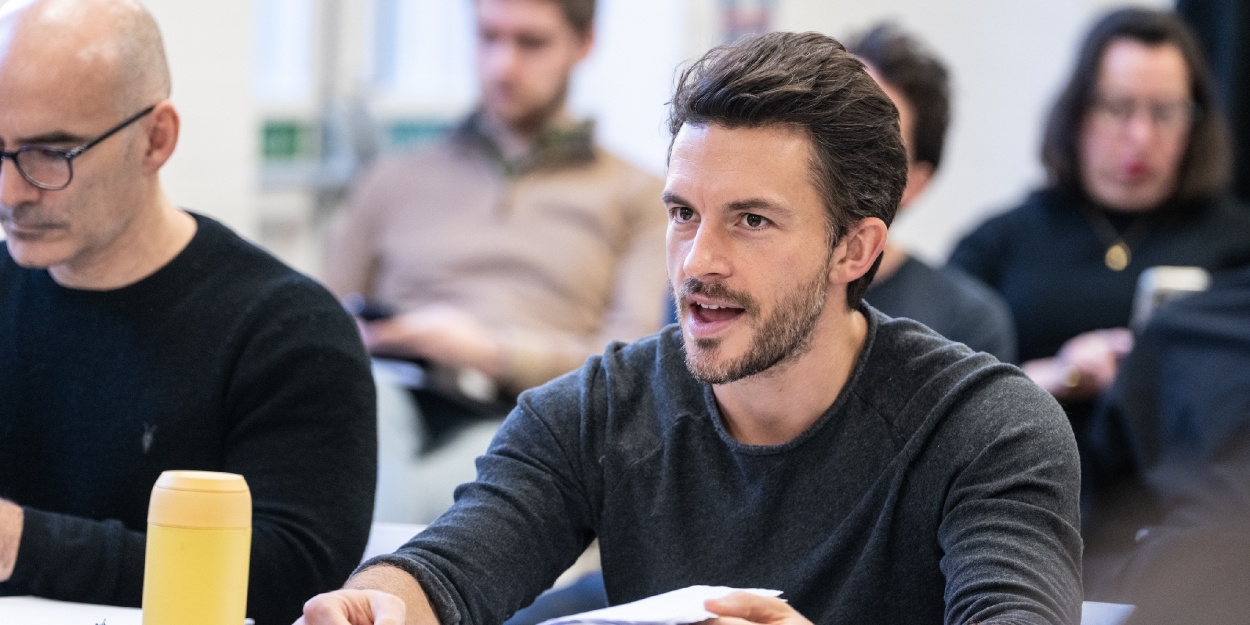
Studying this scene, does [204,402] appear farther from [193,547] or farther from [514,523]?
[193,547]

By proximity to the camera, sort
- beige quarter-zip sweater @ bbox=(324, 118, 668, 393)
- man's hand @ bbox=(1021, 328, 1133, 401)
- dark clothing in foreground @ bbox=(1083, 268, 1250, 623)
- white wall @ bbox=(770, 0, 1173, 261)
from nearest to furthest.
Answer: dark clothing in foreground @ bbox=(1083, 268, 1250, 623) < man's hand @ bbox=(1021, 328, 1133, 401) < beige quarter-zip sweater @ bbox=(324, 118, 668, 393) < white wall @ bbox=(770, 0, 1173, 261)

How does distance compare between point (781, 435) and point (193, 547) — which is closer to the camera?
point (193, 547)

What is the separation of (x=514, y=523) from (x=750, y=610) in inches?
12.9

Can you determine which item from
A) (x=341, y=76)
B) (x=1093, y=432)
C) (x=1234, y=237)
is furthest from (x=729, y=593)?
(x=341, y=76)

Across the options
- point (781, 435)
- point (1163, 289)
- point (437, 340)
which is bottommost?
point (437, 340)

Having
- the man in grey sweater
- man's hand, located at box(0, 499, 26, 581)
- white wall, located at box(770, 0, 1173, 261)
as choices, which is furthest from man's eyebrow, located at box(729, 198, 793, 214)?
white wall, located at box(770, 0, 1173, 261)

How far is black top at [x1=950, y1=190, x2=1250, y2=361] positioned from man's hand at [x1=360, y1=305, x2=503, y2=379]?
1255 mm

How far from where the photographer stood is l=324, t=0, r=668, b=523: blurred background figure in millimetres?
3068

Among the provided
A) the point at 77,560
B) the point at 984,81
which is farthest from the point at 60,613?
the point at 984,81

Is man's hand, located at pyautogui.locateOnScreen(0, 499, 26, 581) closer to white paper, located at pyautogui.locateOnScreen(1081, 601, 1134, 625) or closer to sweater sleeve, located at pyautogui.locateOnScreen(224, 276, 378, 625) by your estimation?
sweater sleeve, located at pyautogui.locateOnScreen(224, 276, 378, 625)

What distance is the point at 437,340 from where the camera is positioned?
2.77 metres

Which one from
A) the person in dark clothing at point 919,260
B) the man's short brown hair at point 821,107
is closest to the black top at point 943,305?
the person in dark clothing at point 919,260

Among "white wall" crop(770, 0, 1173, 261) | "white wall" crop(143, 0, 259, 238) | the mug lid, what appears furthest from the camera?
"white wall" crop(770, 0, 1173, 261)

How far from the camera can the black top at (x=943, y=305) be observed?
2.56m
